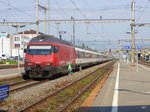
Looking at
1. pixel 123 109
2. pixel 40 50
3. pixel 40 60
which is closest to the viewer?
pixel 123 109

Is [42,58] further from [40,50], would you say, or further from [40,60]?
[40,50]

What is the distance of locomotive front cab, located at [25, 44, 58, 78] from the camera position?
19953mm

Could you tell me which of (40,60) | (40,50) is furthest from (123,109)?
(40,50)

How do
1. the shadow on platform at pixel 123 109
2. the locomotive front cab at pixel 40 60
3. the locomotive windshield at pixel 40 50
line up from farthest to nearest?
the locomotive windshield at pixel 40 50, the locomotive front cab at pixel 40 60, the shadow on platform at pixel 123 109

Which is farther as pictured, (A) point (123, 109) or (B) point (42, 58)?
(B) point (42, 58)

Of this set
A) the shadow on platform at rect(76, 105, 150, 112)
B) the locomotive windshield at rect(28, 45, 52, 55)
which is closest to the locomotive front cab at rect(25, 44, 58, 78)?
the locomotive windshield at rect(28, 45, 52, 55)

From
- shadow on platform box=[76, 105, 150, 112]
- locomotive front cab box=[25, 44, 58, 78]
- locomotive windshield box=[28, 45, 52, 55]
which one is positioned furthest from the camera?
locomotive windshield box=[28, 45, 52, 55]

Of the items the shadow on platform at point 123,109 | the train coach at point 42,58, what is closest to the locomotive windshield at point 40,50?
the train coach at point 42,58

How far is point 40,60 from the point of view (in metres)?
20.1

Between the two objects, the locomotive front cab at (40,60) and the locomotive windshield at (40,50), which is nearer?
the locomotive front cab at (40,60)

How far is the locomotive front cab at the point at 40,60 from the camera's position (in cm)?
1995

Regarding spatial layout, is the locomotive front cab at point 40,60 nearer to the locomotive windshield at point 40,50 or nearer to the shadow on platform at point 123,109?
the locomotive windshield at point 40,50

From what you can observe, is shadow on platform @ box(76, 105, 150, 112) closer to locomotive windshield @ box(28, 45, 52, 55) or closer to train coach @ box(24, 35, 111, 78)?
train coach @ box(24, 35, 111, 78)

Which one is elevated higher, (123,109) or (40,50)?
(40,50)
